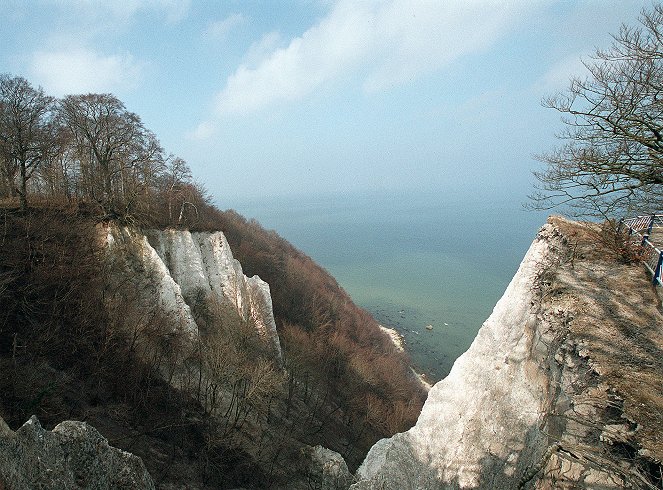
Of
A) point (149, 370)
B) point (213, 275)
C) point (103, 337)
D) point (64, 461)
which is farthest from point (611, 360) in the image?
point (213, 275)

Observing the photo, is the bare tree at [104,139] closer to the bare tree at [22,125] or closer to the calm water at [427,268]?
Answer: the bare tree at [22,125]

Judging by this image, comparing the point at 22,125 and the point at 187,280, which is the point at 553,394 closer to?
the point at 187,280

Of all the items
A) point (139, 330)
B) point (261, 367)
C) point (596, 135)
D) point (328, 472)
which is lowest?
point (328, 472)

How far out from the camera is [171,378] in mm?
14422

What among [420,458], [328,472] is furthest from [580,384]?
[328,472]

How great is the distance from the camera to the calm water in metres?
42.9

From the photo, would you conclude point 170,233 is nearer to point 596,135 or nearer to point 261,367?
point 261,367

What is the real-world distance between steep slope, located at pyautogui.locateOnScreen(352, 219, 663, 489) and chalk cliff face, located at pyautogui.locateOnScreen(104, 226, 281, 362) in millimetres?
10826

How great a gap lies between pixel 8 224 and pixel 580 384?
19.4 metres

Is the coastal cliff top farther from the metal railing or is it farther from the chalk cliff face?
the chalk cliff face

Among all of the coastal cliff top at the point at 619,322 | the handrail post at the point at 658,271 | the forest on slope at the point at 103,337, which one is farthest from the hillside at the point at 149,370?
the handrail post at the point at 658,271

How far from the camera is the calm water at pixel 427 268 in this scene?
4291cm

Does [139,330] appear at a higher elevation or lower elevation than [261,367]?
higher

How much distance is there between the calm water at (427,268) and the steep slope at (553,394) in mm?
26091
